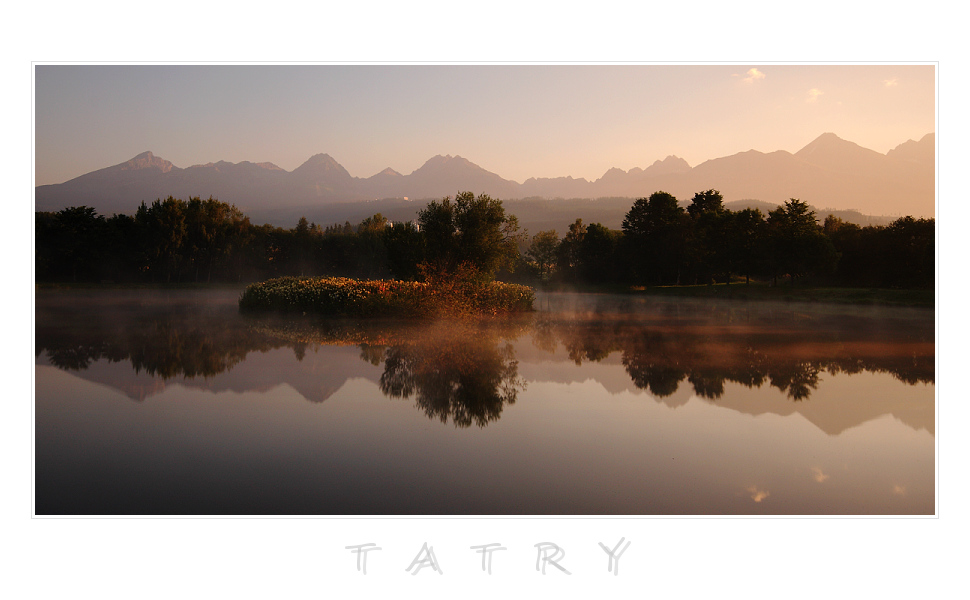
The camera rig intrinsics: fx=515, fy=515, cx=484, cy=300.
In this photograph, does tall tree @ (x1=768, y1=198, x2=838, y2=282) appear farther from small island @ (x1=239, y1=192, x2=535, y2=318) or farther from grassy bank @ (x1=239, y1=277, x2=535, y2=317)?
grassy bank @ (x1=239, y1=277, x2=535, y2=317)

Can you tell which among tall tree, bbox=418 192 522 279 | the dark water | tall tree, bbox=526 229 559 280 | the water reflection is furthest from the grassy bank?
tall tree, bbox=526 229 559 280

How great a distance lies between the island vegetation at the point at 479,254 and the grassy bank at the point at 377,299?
0.19 feet

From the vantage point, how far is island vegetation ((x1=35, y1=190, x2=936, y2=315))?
19109 millimetres

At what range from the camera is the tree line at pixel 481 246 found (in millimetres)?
21969

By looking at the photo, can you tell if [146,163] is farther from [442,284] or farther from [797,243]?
[797,243]

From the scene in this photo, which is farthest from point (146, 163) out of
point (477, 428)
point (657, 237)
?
point (657, 237)

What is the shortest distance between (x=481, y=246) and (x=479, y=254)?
0.35 m

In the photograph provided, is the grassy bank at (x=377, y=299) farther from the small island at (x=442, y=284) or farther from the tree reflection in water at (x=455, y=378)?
the tree reflection in water at (x=455, y=378)

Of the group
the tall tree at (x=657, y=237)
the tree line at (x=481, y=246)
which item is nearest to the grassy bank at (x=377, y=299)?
the tree line at (x=481, y=246)

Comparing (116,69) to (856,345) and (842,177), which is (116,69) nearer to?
(856,345)

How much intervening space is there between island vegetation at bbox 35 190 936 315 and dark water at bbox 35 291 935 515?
7.26 m
